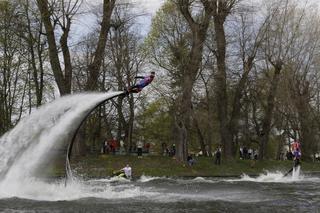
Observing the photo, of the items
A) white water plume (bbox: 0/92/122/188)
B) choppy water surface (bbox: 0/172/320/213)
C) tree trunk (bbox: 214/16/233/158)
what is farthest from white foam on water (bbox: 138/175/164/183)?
white water plume (bbox: 0/92/122/188)

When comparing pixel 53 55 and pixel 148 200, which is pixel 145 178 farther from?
pixel 148 200

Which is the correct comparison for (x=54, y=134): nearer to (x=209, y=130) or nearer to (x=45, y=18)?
(x=45, y=18)

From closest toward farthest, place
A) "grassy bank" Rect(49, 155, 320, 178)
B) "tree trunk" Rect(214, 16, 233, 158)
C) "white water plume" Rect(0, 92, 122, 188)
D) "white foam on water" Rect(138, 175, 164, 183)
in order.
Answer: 1. "white water plume" Rect(0, 92, 122, 188)
2. "white foam on water" Rect(138, 175, 164, 183)
3. "grassy bank" Rect(49, 155, 320, 178)
4. "tree trunk" Rect(214, 16, 233, 158)

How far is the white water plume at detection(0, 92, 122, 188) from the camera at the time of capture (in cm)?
2508

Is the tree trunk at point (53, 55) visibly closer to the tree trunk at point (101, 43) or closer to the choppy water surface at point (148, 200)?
the tree trunk at point (101, 43)

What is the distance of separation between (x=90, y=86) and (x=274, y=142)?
52273 mm

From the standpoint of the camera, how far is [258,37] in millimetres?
51906

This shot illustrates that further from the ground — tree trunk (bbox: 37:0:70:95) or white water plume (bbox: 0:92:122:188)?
tree trunk (bbox: 37:0:70:95)

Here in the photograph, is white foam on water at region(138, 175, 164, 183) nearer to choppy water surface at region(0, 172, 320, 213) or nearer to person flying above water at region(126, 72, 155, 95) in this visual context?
choppy water surface at region(0, 172, 320, 213)

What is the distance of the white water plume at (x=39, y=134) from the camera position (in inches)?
987

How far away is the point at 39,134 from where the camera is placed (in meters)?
25.8

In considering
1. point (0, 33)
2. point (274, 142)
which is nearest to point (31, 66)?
point (0, 33)

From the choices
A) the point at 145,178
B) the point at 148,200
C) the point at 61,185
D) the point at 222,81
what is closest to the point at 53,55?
the point at 145,178

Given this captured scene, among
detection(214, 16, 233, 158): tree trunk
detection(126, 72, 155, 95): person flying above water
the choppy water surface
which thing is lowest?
the choppy water surface
